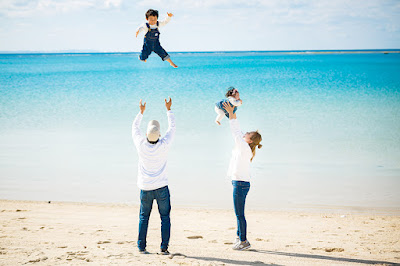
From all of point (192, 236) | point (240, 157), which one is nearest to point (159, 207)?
point (240, 157)

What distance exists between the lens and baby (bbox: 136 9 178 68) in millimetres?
4961

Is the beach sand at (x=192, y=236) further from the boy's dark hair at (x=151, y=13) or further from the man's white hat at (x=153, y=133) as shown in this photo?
the boy's dark hair at (x=151, y=13)

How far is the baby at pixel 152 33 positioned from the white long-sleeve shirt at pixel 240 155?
3.43 ft

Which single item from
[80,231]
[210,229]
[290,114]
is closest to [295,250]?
[210,229]

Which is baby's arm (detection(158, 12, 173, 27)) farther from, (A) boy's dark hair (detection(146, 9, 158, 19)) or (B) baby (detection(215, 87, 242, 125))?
(B) baby (detection(215, 87, 242, 125))

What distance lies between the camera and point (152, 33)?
5113 mm

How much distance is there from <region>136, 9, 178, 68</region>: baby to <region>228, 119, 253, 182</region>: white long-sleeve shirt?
1.04m

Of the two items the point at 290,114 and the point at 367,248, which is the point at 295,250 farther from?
the point at 290,114

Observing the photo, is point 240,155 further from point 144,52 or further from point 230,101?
point 144,52

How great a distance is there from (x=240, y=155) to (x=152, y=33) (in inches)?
74.2

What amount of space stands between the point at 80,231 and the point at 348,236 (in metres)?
4.06

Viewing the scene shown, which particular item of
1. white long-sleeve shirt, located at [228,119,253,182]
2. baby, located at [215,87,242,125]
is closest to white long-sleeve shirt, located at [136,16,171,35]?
baby, located at [215,87,242,125]

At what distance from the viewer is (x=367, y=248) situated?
554cm

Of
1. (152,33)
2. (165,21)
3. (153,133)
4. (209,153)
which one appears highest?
(165,21)
